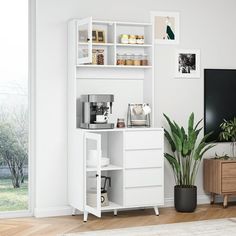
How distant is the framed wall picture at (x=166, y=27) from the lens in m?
6.83

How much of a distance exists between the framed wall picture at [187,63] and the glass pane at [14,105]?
1837 mm

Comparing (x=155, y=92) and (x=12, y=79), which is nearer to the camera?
(x=12, y=79)

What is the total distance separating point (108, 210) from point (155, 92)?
1.51 m

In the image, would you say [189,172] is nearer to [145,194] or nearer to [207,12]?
[145,194]

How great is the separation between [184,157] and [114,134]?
0.91m

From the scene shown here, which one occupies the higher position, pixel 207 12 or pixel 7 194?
pixel 207 12

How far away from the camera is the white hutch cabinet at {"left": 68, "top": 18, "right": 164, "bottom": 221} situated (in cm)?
612

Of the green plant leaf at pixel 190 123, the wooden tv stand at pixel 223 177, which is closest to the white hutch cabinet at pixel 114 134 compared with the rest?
the green plant leaf at pixel 190 123

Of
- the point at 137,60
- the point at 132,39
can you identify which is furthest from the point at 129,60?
the point at 132,39

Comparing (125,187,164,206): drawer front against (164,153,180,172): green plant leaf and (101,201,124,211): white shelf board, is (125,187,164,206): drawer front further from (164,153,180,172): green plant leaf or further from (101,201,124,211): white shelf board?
(164,153,180,172): green plant leaf

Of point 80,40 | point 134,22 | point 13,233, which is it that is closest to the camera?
point 13,233

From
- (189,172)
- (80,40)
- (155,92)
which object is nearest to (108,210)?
(189,172)

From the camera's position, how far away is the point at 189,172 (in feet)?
22.3

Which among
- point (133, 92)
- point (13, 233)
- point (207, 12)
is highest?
point (207, 12)
